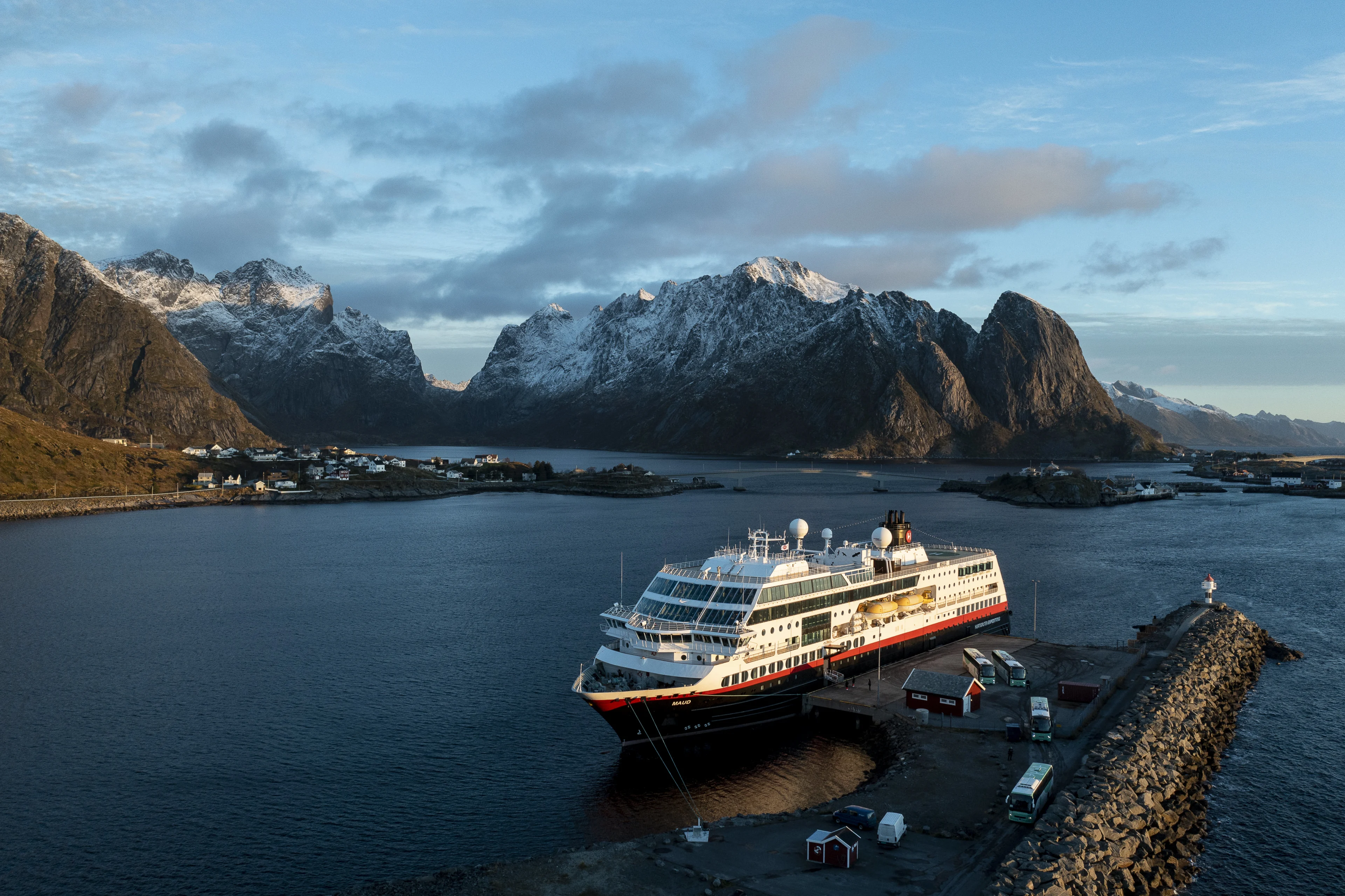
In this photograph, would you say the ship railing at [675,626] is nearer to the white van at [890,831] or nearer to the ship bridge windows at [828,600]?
the ship bridge windows at [828,600]

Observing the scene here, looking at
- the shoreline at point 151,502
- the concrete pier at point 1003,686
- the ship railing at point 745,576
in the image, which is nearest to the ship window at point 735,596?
the ship railing at point 745,576

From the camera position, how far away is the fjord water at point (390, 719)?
3803cm

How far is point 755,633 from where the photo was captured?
5075 centimetres

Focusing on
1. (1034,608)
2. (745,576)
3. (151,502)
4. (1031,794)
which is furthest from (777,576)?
(151,502)

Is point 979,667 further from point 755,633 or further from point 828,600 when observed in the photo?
point 755,633

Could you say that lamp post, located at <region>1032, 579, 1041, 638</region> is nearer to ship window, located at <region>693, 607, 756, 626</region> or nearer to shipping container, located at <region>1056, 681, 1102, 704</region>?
shipping container, located at <region>1056, 681, 1102, 704</region>

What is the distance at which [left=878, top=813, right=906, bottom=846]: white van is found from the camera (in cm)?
3344

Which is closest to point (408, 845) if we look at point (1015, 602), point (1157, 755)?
point (1157, 755)

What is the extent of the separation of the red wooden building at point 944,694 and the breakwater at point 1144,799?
735 centimetres

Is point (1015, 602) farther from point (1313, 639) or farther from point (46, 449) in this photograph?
point (46, 449)

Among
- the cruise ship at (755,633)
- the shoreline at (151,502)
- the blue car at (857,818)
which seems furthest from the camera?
the shoreline at (151,502)

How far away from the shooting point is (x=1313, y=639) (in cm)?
7081

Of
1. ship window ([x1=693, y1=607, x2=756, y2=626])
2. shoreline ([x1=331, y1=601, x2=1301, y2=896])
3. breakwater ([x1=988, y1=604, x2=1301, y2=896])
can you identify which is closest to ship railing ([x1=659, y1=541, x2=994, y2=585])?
ship window ([x1=693, y1=607, x2=756, y2=626])

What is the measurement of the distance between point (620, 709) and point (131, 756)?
87.1 ft
